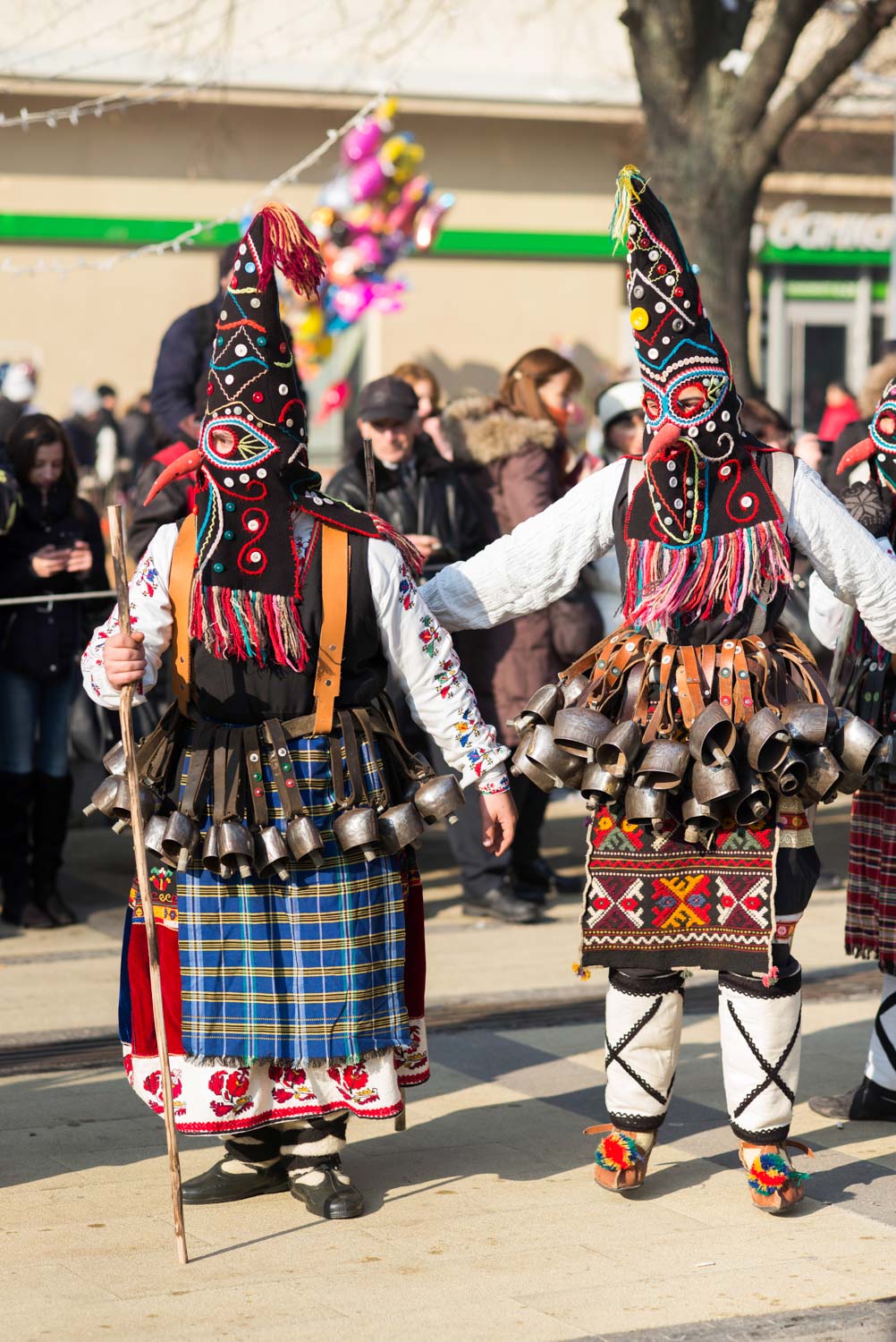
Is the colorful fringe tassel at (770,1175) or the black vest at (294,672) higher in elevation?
the black vest at (294,672)

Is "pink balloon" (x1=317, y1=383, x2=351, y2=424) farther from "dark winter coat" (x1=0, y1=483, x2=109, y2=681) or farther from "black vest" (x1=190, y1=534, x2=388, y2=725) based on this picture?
"black vest" (x1=190, y1=534, x2=388, y2=725)

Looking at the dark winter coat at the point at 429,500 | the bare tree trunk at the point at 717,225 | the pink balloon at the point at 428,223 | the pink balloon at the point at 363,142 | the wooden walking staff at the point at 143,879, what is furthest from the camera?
the pink balloon at the point at 428,223

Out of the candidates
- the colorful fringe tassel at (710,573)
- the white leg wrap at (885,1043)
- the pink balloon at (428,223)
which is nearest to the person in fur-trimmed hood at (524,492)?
the white leg wrap at (885,1043)

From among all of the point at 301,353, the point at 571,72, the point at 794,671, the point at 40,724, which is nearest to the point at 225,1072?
the point at 794,671

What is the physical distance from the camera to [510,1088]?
540cm

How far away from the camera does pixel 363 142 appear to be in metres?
16.9

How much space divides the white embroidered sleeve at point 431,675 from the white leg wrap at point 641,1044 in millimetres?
579

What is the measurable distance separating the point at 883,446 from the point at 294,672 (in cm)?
184

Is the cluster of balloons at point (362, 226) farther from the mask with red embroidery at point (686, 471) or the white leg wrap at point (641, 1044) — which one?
the white leg wrap at point (641, 1044)

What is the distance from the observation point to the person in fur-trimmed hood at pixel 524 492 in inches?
302

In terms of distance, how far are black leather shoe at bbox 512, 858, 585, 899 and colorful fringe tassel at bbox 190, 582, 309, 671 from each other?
374cm

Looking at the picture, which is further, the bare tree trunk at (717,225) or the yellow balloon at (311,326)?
the yellow balloon at (311,326)

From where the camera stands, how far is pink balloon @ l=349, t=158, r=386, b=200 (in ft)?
55.0

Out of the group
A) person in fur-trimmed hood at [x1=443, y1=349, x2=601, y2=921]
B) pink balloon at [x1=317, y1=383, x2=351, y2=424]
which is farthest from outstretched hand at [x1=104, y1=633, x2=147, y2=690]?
pink balloon at [x1=317, y1=383, x2=351, y2=424]
